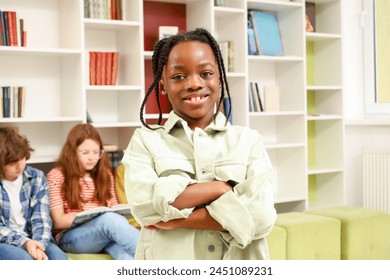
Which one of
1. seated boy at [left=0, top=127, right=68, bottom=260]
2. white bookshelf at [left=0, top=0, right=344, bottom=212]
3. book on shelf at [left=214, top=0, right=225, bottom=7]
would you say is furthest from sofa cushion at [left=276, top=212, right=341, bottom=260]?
book on shelf at [left=214, top=0, right=225, bottom=7]

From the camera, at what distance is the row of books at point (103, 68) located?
10.7ft

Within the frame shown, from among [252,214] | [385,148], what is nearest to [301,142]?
[385,148]

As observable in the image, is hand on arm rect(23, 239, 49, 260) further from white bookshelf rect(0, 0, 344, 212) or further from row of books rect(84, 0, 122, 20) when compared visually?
row of books rect(84, 0, 122, 20)

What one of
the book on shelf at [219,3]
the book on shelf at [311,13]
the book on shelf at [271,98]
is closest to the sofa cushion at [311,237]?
the book on shelf at [271,98]

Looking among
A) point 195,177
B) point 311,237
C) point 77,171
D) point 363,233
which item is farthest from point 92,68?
point 195,177

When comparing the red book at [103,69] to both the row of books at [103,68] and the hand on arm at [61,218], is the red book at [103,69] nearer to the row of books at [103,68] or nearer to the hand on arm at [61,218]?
the row of books at [103,68]

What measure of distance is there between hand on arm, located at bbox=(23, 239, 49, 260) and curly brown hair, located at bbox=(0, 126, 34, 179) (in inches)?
13.2

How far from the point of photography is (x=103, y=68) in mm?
3299

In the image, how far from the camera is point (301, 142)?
13.1ft

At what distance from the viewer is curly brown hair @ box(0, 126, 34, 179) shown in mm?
2523

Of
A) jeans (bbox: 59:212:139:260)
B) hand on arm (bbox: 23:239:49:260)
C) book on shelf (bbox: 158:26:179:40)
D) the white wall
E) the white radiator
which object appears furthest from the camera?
the white wall

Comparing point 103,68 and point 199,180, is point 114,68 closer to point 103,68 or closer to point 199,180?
point 103,68

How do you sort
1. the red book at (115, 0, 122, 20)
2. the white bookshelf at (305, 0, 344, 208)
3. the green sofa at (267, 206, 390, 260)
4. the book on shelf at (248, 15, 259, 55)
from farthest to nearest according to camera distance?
the white bookshelf at (305, 0, 344, 208) < the book on shelf at (248, 15, 259, 55) < the red book at (115, 0, 122, 20) < the green sofa at (267, 206, 390, 260)

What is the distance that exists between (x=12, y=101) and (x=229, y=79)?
4.78 ft
